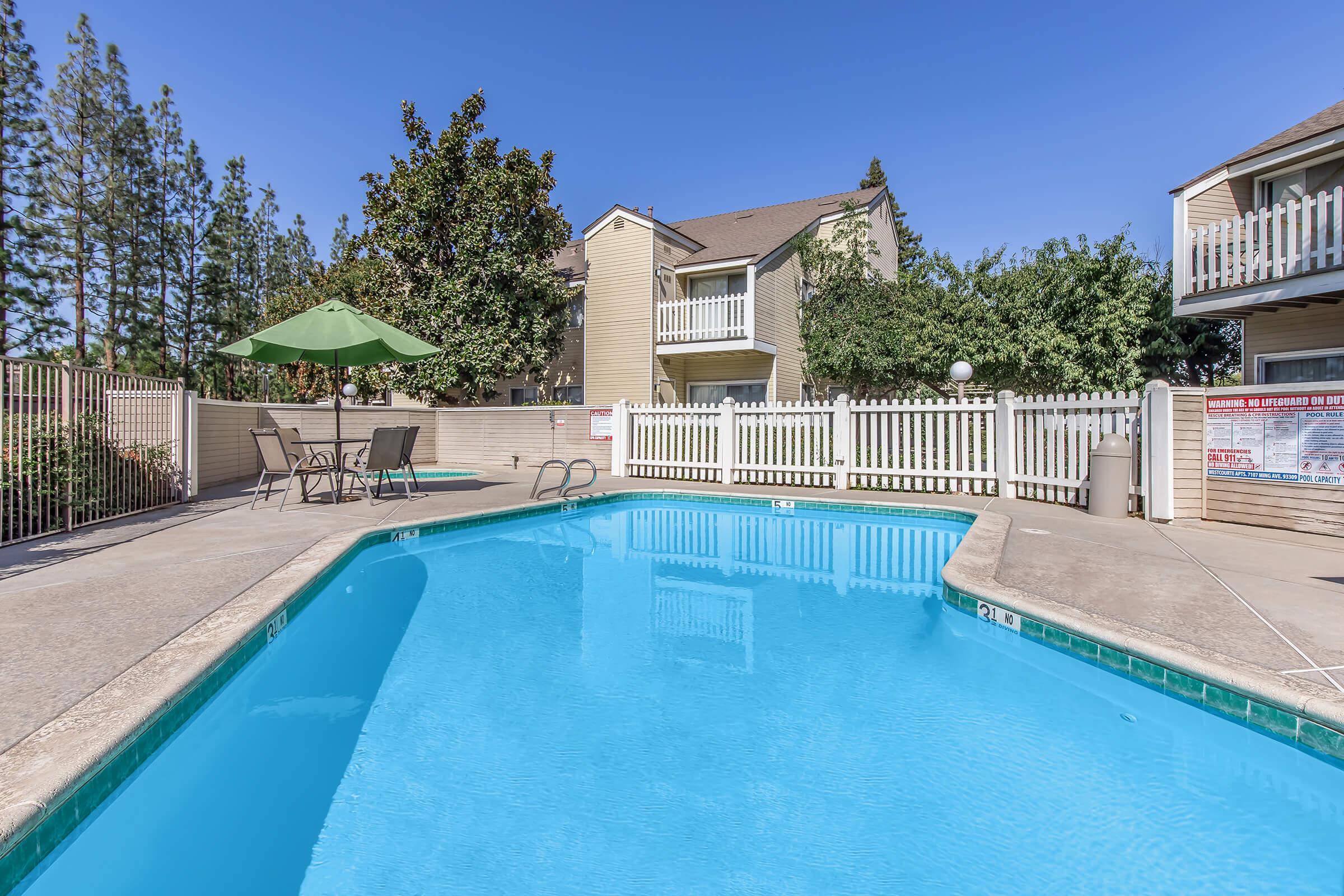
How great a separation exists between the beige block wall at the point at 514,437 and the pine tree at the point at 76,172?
725 inches

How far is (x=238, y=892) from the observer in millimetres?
2027

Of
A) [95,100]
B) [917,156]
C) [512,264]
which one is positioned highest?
[95,100]

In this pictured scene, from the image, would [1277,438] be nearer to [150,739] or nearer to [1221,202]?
[1221,202]

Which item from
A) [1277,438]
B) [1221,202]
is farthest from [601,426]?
[1221,202]

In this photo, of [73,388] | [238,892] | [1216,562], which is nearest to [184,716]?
[238,892]

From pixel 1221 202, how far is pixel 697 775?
14209mm

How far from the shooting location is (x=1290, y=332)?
10625mm

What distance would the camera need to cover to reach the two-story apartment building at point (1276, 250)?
927cm

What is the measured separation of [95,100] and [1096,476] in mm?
34298

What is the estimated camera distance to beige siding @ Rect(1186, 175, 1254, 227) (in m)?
11.3

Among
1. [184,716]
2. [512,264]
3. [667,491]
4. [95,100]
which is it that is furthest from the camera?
[95,100]

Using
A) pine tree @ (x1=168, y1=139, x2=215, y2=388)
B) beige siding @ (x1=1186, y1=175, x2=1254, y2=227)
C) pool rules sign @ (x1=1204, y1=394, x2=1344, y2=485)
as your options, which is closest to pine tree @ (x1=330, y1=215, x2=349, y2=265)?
pine tree @ (x1=168, y1=139, x2=215, y2=388)

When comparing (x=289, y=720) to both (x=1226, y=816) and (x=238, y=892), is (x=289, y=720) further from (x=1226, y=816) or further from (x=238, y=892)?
(x=1226, y=816)

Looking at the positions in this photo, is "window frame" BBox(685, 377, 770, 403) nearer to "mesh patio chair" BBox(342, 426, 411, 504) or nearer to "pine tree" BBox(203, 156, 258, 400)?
"mesh patio chair" BBox(342, 426, 411, 504)
